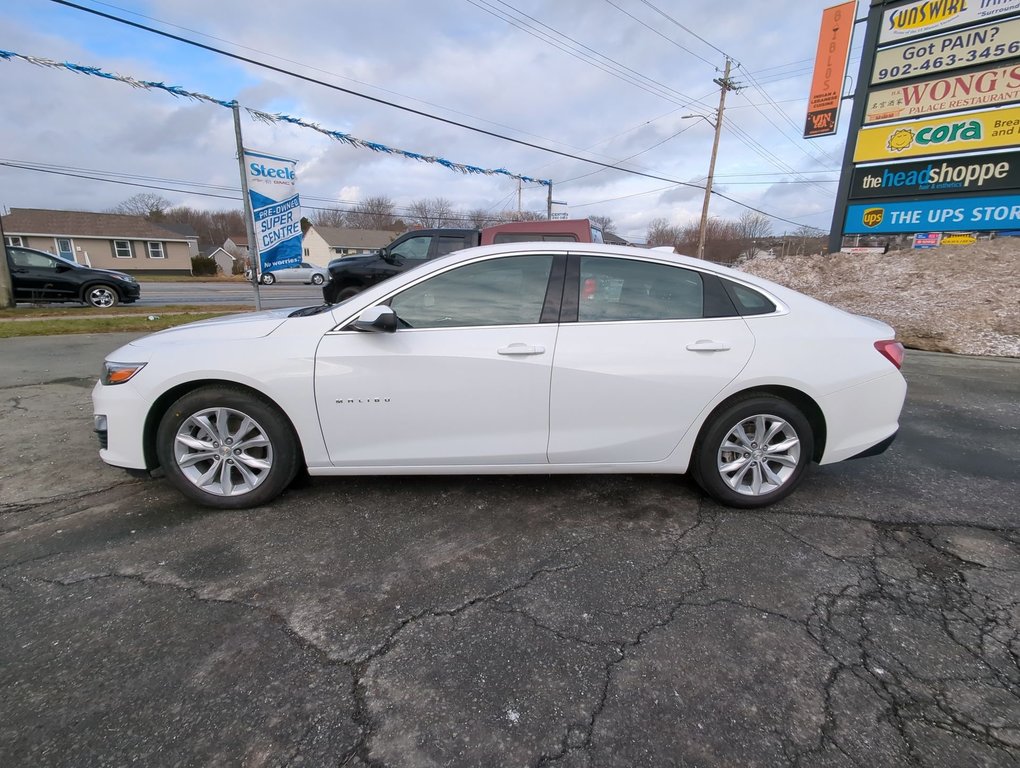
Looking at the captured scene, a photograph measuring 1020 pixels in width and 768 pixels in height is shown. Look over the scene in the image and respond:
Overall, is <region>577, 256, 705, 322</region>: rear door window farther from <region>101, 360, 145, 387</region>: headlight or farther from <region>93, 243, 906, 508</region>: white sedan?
<region>101, 360, 145, 387</region>: headlight

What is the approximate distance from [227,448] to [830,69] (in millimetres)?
18502

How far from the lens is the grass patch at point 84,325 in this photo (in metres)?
8.88

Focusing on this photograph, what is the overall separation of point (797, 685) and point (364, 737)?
1557mm

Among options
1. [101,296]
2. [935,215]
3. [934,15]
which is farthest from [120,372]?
[934,15]

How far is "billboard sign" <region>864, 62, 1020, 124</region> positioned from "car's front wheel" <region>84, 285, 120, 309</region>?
66.8 ft

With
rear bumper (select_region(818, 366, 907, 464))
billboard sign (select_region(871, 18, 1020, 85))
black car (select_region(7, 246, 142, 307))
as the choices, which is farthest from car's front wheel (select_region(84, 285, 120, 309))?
billboard sign (select_region(871, 18, 1020, 85))

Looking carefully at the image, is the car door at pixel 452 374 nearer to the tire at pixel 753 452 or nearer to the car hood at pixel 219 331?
the car hood at pixel 219 331

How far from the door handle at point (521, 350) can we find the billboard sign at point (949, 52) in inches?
584

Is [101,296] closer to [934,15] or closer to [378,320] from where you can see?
[378,320]

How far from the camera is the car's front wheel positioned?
13.4m

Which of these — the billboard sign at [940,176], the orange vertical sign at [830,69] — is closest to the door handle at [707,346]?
the billboard sign at [940,176]

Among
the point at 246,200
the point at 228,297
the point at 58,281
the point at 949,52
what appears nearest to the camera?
the point at 246,200

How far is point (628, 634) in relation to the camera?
211cm

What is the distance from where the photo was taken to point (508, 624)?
7.07 ft
